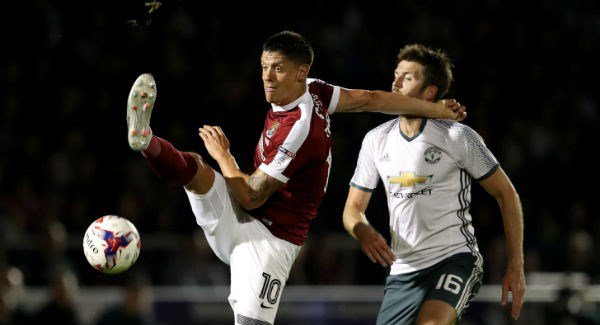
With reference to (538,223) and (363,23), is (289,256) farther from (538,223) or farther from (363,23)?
(363,23)

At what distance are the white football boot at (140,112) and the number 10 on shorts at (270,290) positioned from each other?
105 cm

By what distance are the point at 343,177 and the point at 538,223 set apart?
8.03 feet

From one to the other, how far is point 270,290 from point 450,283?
3.38 ft

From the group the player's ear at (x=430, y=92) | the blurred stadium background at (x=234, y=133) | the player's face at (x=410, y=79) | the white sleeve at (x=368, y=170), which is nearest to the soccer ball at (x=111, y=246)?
the white sleeve at (x=368, y=170)

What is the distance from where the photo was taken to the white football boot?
5.09m

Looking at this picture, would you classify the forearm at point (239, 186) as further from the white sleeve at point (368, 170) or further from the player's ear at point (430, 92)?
the player's ear at point (430, 92)

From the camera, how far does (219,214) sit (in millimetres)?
5465

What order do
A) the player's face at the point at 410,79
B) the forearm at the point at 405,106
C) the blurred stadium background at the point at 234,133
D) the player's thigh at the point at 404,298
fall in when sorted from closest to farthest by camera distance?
the player's thigh at the point at 404,298, the forearm at the point at 405,106, the player's face at the point at 410,79, the blurred stadium background at the point at 234,133

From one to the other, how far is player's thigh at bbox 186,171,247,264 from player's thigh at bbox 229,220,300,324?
5 centimetres

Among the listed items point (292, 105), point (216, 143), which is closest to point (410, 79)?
point (292, 105)

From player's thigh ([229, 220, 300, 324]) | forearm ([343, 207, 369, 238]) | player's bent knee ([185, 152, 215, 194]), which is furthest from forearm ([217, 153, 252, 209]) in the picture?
forearm ([343, 207, 369, 238])

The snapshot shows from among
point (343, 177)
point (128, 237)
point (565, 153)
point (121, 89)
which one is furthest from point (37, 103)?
point (565, 153)

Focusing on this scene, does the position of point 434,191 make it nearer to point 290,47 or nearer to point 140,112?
point 290,47

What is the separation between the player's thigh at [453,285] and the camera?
5184 millimetres
